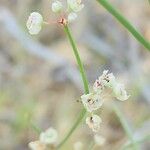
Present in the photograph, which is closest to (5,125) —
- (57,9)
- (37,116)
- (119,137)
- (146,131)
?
(37,116)

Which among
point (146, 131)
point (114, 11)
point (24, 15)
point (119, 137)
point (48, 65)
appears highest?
point (24, 15)

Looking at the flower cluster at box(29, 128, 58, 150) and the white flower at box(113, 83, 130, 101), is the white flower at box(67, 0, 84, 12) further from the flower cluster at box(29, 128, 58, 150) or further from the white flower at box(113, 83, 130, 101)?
the flower cluster at box(29, 128, 58, 150)

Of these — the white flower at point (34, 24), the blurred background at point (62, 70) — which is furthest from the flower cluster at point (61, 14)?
the blurred background at point (62, 70)

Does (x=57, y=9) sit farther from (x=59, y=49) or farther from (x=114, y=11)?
(x=59, y=49)

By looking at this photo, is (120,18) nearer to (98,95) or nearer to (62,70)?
(98,95)

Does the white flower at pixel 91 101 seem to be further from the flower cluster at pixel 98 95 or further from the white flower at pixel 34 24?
the white flower at pixel 34 24

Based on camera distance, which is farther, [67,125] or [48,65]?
[48,65]
